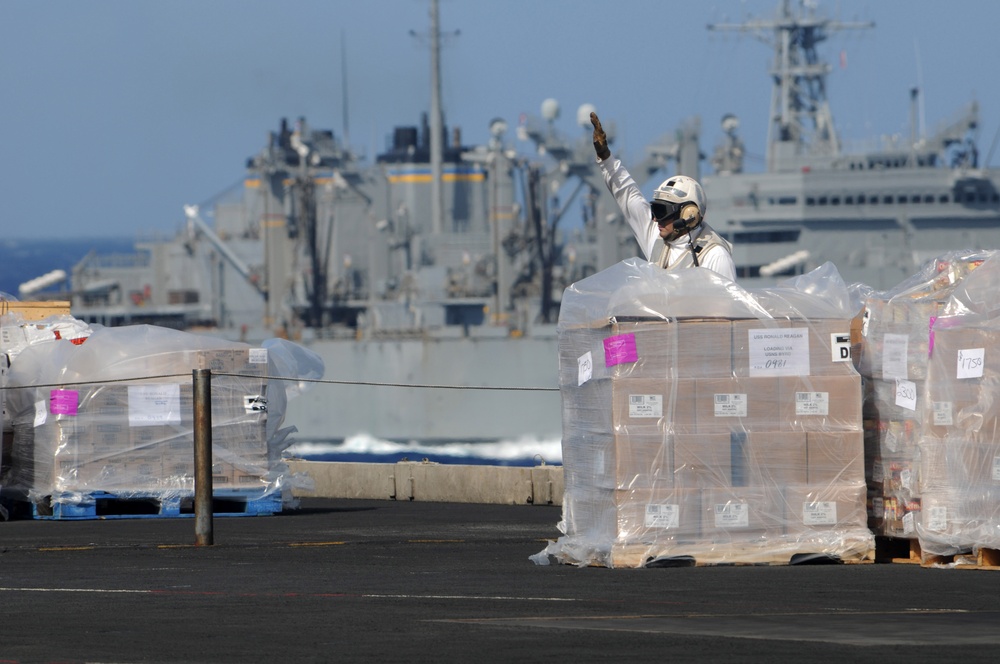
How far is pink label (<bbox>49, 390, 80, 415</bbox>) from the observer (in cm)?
1105

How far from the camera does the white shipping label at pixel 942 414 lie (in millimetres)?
7039

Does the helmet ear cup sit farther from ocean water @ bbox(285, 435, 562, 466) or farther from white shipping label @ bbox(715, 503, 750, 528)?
ocean water @ bbox(285, 435, 562, 466)

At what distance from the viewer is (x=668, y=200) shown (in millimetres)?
7527

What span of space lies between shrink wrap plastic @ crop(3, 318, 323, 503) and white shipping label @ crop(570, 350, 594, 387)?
4.11 m

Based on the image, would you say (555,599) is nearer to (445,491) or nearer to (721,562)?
(721,562)

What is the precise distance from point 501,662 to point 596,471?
9.63 feet

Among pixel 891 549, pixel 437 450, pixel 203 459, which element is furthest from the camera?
pixel 437 450

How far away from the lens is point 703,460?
23.1 ft

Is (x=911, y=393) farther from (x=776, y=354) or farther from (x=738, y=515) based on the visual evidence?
(x=738, y=515)

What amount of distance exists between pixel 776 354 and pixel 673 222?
851 mm

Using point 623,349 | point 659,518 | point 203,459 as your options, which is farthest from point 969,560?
point 203,459

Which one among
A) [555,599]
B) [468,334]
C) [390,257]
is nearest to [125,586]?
[555,599]

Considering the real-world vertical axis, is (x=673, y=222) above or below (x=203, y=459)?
above

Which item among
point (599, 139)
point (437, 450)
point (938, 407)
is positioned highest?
point (599, 139)
